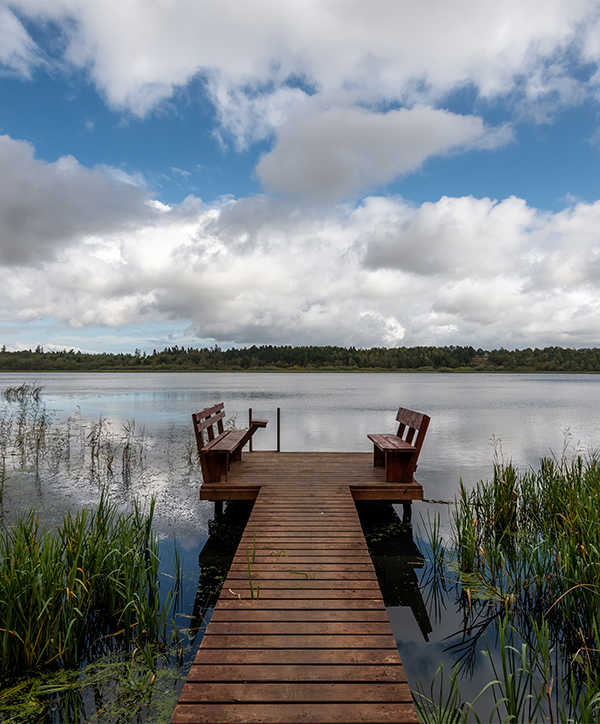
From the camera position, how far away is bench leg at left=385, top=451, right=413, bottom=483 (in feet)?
26.2

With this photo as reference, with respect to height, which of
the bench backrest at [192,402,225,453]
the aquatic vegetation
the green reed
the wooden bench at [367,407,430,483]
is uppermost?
the bench backrest at [192,402,225,453]

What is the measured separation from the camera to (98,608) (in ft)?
16.4

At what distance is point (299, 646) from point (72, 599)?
246 centimetres

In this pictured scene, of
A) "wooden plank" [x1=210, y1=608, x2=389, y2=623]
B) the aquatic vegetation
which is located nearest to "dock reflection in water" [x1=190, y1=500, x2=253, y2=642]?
the aquatic vegetation

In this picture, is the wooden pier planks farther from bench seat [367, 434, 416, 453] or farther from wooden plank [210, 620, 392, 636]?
bench seat [367, 434, 416, 453]

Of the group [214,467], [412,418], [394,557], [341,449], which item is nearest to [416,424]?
[412,418]

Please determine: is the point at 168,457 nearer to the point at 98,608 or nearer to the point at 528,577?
the point at 98,608

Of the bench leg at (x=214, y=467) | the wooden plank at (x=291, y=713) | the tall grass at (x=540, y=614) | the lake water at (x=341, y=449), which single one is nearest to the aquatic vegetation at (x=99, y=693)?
the wooden plank at (x=291, y=713)

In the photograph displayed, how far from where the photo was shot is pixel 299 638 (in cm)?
359

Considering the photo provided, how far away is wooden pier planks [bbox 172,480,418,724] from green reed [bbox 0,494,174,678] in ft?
3.45

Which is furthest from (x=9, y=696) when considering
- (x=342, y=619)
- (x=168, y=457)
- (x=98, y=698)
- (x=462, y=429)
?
(x=462, y=429)

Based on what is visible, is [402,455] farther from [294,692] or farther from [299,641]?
[294,692]

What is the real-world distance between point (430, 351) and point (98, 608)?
4656 inches

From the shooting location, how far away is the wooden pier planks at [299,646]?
2854mm
